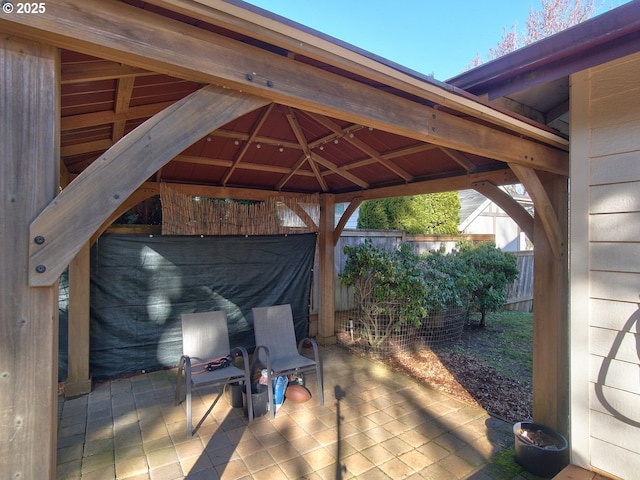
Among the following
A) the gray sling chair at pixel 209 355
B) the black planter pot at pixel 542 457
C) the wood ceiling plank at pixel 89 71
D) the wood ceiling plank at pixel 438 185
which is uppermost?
the wood ceiling plank at pixel 89 71

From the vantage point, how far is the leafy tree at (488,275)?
579 cm

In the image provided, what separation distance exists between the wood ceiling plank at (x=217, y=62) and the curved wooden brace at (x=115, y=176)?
0.10m

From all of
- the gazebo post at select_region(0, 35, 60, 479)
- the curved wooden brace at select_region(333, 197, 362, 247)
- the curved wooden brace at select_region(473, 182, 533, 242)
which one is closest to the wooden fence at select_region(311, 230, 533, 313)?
the curved wooden brace at select_region(333, 197, 362, 247)

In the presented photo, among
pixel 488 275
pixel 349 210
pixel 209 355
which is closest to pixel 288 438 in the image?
pixel 209 355

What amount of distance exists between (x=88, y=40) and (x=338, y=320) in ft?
16.9

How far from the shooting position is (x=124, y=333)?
13.2ft

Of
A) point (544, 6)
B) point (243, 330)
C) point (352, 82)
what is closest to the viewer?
point (352, 82)

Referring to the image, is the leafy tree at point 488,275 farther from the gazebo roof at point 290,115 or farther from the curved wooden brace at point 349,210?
the gazebo roof at point 290,115

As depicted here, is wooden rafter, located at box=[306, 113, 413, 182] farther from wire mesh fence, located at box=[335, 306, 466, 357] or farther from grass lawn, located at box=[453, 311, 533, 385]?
grass lawn, located at box=[453, 311, 533, 385]

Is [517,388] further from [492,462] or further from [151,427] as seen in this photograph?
[151,427]

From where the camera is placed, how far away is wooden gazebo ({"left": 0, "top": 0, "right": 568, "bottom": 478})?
1027 millimetres

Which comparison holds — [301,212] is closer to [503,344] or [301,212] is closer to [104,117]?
[104,117]

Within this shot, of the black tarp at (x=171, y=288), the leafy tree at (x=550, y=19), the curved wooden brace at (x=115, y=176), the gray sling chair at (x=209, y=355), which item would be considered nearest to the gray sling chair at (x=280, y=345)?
the gray sling chair at (x=209, y=355)

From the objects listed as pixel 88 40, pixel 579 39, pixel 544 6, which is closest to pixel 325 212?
pixel 579 39
